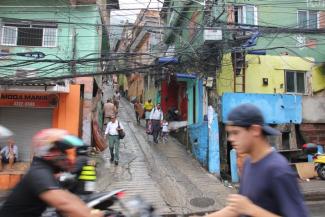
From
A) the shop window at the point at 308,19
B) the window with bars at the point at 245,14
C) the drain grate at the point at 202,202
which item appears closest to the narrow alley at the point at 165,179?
the drain grate at the point at 202,202

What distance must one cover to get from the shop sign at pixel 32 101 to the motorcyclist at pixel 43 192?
15036 millimetres

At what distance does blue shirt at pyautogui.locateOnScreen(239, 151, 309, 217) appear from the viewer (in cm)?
229

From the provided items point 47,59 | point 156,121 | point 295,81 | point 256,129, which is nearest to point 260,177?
point 256,129

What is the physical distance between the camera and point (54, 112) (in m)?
18.2

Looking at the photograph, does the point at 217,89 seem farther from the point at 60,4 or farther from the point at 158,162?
the point at 60,4

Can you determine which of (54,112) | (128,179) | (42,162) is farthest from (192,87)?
(42,162)

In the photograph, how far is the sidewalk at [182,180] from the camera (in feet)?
40.8

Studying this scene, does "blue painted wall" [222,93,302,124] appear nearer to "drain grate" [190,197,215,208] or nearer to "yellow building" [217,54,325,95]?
"yellow building" [217,54,325,95]

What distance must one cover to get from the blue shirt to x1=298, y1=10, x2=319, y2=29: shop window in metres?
19.3

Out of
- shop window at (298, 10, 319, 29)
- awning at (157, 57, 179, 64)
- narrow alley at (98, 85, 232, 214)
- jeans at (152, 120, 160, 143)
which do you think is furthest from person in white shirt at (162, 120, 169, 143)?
shop window at (298, 10, 319, 29)

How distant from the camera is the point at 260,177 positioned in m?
2.44

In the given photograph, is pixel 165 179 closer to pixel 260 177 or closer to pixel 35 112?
pixel 35 112

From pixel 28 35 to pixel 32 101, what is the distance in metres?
2.78

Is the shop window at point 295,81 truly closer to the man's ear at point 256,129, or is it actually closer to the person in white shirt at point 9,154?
the person in white shirt at point 9,154
